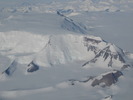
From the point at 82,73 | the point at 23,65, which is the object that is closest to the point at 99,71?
the point at 82,73

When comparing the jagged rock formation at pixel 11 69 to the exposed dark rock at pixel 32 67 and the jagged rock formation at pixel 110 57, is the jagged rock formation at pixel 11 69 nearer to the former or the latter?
the exposed dark rock at pixel 32 67

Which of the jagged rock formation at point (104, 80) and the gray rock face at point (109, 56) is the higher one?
the jagged rock formation at point (104, 80)

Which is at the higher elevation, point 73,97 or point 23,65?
point 73,97

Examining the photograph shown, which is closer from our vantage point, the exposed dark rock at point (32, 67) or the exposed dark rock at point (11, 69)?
the exposed dark rock at point (11, 69)

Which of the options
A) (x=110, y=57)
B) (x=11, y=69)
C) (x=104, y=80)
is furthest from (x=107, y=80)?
(x=11, y=69)

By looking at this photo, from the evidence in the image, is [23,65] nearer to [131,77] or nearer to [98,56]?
[98,56]

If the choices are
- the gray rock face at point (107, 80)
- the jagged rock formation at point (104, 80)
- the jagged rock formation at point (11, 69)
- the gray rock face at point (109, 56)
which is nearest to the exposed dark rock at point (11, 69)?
the jagged rock formation at point (11, 69)

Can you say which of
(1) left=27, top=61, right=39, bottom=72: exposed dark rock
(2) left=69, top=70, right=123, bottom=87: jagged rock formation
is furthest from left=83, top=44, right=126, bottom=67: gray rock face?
(1) left=27, top=61, right=39, bottom=72: exposed dark rock

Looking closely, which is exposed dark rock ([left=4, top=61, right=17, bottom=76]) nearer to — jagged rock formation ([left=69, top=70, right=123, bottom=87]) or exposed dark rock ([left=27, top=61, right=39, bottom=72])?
exposed dark rock ([left=27, top=61, right=39, bottom=72])

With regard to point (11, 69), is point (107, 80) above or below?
above

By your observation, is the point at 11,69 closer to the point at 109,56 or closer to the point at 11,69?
the point at 11,69

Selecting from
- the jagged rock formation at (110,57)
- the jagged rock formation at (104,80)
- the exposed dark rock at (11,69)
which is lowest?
the exposed dark rock at (11,69)
